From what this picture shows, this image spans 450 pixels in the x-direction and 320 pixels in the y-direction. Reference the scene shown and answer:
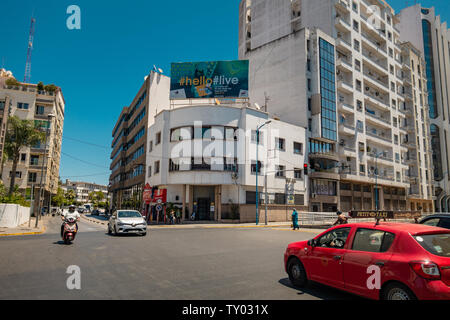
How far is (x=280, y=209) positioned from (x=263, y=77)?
21061mm

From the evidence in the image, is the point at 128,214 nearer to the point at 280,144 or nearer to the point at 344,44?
the point at 280,144

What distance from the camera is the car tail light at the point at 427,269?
4.20 metres

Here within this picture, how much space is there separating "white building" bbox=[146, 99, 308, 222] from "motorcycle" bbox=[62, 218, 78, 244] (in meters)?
19.8

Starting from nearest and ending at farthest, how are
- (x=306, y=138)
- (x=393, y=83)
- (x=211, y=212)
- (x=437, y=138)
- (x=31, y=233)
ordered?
(x=31, y=233), (x=211, y=212), (x=306, y=138), (x=393, y=83), (x=437, y=138)

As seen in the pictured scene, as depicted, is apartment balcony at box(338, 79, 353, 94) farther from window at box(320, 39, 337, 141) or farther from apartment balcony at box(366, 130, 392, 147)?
apartment balcony at box(366, 130, 392, 147)

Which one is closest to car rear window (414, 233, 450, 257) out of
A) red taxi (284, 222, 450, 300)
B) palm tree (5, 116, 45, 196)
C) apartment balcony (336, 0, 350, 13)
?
red taxi (284, 222, 450, 300)

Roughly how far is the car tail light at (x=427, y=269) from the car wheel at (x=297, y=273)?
7.80ft

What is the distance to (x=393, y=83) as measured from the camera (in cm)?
5781

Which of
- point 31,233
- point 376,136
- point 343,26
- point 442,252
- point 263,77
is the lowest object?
point 31,233

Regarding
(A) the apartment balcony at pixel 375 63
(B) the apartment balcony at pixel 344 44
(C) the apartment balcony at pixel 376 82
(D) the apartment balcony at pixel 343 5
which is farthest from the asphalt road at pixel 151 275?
(A) the apartment balcony at pixel 375 63

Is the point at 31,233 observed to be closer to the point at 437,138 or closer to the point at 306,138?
the point at 306,138

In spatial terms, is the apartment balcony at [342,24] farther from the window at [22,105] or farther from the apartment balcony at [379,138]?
the window at [22,105]

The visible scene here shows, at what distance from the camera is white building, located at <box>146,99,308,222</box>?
3319 centimetres
